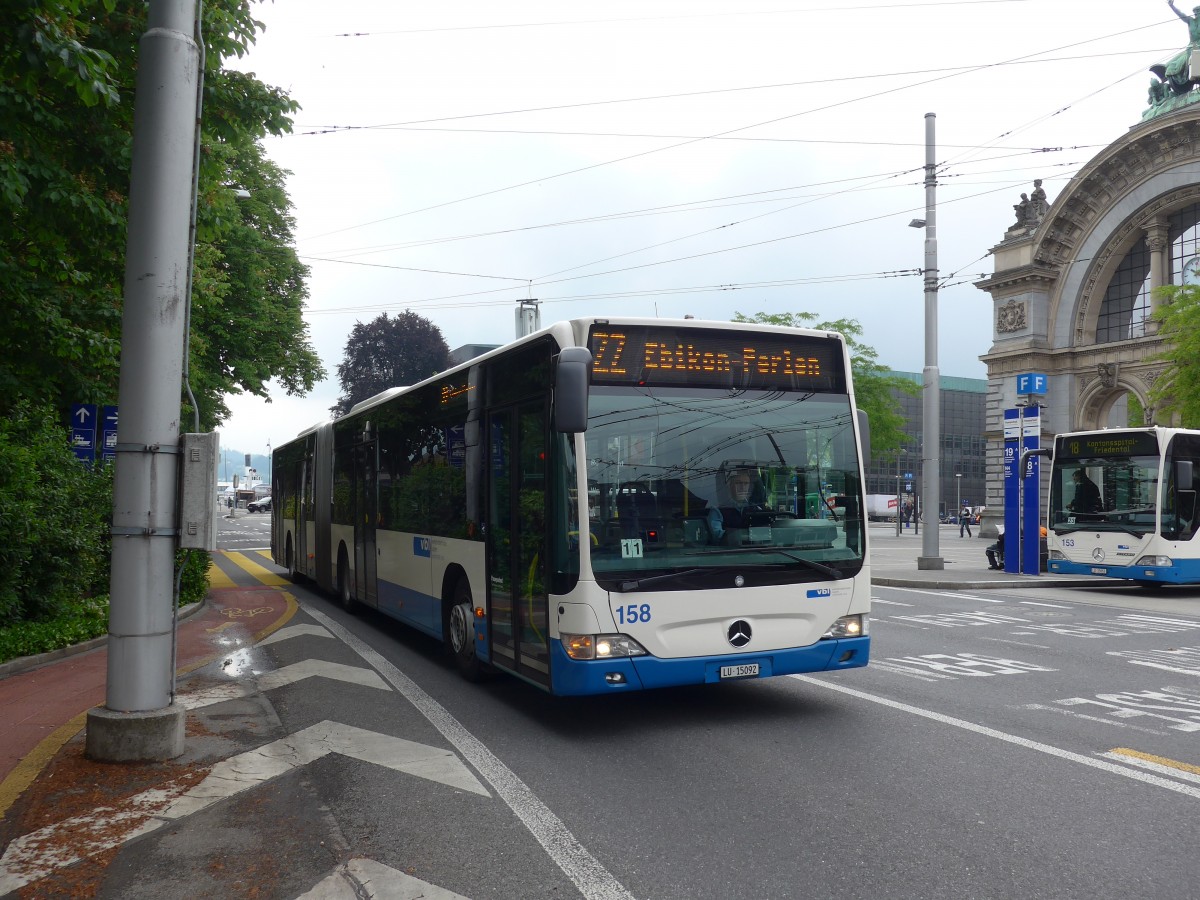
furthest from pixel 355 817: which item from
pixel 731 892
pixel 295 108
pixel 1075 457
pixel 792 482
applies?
pixel 1075 457

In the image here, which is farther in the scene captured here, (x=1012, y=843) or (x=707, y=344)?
(x=707, y=344)

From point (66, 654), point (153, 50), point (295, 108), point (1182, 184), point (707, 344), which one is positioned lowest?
point (66, 654)

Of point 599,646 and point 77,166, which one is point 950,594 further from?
point 77,166

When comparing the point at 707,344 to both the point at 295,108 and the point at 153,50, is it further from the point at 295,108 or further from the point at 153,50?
the point at 295,108

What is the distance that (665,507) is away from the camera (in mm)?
7039

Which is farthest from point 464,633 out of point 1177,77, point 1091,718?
point 1177,77

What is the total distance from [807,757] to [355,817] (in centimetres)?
274

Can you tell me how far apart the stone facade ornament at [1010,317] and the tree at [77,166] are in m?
48.9

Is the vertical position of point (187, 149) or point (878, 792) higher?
point (187, 149)

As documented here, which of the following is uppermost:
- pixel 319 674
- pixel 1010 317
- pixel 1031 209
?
pixel 1031 209

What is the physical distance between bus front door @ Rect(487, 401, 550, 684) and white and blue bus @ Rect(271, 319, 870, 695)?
22mm

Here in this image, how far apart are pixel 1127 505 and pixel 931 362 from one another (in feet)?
19.1

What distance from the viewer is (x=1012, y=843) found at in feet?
15.7

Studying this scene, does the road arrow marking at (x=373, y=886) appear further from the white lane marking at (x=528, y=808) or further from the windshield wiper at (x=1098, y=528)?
the windshield wiper at (x=1098, y=528)
